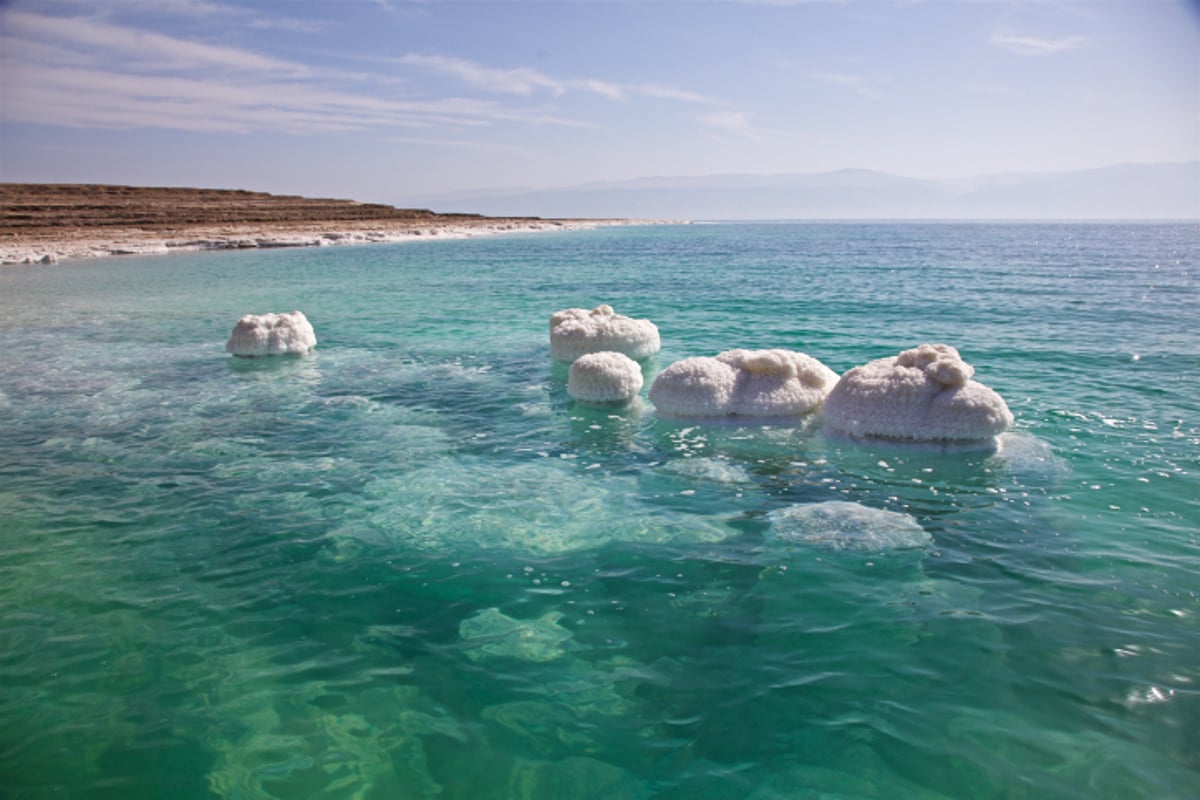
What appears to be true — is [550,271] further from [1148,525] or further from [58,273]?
[1148,525]

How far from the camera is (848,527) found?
300 inches

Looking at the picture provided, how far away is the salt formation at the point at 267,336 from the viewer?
17469 mm

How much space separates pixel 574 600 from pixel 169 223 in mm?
87109

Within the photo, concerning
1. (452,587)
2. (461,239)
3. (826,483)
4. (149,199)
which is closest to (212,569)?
(452,587)

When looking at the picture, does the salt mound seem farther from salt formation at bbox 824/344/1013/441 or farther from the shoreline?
the shoreline

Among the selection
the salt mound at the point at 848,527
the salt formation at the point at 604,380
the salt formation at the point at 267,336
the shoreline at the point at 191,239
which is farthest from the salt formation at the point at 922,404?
the shoreline at the point at 191,239

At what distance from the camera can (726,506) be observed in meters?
8.31

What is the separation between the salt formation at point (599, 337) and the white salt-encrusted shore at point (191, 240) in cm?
5096

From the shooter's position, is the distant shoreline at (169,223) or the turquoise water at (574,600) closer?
the turquoise water at (574,600)

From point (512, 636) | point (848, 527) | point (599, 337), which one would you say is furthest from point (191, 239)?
point (848, 527)

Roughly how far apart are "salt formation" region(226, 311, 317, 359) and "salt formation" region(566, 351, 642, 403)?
28.7ft

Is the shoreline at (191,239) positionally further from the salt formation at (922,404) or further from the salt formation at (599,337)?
the salt formation at (922,404)

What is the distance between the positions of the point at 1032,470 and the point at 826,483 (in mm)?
2811

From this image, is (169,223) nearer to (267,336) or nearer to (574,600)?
(267,336)
